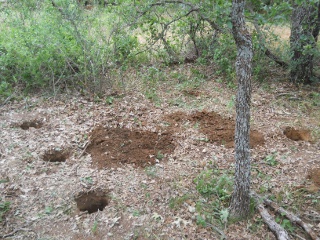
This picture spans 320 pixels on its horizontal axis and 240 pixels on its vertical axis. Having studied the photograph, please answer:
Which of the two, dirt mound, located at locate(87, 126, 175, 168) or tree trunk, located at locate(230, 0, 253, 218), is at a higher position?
tree trunk, located at locate(230, 0, 253, 218)

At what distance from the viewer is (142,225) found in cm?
337

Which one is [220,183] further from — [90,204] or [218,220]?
[90,204]

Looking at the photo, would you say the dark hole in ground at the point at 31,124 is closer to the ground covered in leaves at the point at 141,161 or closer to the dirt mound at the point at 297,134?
the ground covered in leaves at the point at 141,161

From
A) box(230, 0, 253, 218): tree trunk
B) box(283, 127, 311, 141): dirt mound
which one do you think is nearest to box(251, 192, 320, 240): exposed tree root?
box(230, 0, 253, 218): tree trunk

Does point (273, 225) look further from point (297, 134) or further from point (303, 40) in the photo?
point (303, 40)

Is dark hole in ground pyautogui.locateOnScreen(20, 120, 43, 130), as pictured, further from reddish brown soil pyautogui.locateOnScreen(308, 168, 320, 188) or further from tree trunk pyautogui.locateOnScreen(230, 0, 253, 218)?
reddish brown soil pyautogui.locateOnScreen(308, 168, 320, 188)

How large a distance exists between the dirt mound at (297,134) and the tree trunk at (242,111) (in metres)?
2.23

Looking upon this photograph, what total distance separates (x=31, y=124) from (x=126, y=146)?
1.94m

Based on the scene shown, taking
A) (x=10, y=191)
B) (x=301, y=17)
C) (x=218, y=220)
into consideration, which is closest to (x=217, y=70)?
(x=301, y=17)

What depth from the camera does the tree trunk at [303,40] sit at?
5887 mm

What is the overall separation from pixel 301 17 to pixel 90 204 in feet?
18.3

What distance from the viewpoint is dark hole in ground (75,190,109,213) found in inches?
148

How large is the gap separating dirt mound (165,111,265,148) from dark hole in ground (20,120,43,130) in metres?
2.37

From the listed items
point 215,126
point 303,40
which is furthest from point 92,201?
point 303,40
